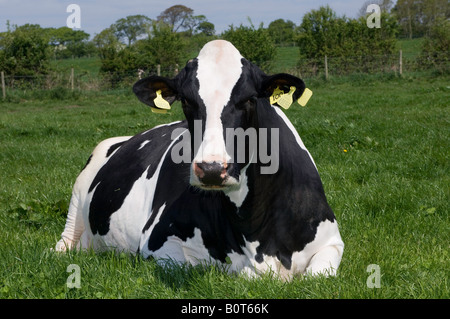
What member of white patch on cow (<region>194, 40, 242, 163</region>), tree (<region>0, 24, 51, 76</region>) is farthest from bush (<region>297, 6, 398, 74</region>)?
white patch on cow (<region>194, 40, 242, 163</region>)

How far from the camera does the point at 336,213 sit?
5.49m

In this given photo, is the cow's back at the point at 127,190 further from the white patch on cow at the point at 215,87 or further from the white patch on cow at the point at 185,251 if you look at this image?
the white patch on cow at the point at 215,87

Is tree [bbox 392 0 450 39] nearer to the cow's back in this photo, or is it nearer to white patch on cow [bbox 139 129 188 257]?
the cow's back

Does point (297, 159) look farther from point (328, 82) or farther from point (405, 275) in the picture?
point (328, 82)

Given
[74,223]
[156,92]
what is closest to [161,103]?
[156,92]

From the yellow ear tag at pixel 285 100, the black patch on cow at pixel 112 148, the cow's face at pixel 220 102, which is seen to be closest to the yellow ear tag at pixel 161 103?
the cow's face at pixel 220 102

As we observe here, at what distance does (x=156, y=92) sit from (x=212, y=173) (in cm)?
125

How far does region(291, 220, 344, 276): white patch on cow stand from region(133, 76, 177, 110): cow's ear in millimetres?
1448

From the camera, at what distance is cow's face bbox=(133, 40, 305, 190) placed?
3127 millimetres

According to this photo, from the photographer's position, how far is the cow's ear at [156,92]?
3.99 metres

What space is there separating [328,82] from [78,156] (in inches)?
850

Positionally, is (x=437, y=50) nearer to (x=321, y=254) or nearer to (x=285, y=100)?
(x=285, y=100)

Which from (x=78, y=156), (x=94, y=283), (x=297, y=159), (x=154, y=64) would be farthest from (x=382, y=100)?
(x=154, y=64)
